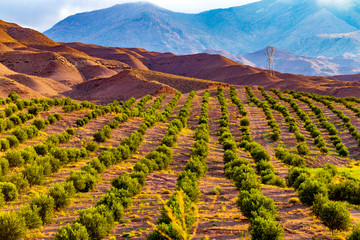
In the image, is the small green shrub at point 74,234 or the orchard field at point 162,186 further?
the orchard field at point 162,186

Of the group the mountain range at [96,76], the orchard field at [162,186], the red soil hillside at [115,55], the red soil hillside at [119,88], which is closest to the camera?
the orchard field at [162,186]

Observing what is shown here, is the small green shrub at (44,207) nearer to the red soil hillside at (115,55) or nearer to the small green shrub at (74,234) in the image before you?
the small green shrub at (74,234)

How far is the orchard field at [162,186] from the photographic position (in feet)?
29.8

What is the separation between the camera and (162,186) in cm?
1430

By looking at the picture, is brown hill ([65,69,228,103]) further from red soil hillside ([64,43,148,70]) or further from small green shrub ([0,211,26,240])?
red soil hillside ([64,43,148,70])

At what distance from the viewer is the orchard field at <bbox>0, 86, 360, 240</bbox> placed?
9.09 m

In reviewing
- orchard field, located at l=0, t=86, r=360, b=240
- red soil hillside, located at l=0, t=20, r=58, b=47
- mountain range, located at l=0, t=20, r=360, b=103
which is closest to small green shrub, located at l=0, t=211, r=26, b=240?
orchard field, located at l=0, t=86, r=360, b=240

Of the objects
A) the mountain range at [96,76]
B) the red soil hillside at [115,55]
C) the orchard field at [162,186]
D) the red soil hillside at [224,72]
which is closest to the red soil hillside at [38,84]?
the mountain range at [96,76]

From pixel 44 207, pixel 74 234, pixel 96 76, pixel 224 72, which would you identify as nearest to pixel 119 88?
pixel 96 76

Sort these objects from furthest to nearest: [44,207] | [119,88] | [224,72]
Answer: [224,72]
[119,88]
[44,207]

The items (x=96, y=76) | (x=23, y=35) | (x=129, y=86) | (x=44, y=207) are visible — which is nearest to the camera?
(x=44, y=207)

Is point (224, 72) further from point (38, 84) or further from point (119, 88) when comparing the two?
point (38, 84)

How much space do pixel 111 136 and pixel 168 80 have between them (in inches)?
1941

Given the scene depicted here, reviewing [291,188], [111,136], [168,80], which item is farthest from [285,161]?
[168,80]
